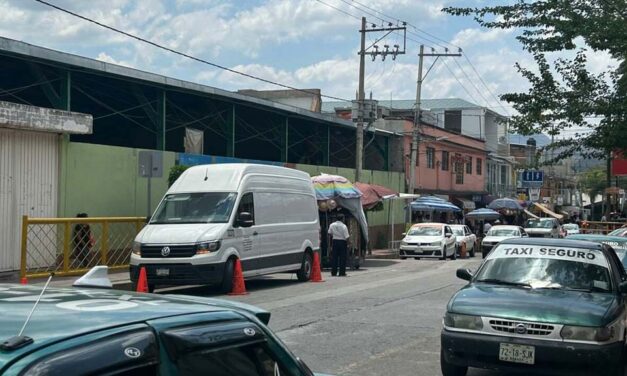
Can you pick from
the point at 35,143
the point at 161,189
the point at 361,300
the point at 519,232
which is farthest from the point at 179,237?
the point at 519,232

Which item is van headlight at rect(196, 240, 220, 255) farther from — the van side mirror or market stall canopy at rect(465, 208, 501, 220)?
market stall canopy at rect(465, 208, 501, 220)

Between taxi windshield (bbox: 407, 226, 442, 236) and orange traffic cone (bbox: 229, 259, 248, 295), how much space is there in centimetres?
1821

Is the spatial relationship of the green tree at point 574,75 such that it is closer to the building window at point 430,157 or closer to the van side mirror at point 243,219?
the van side mirror at point 243,219

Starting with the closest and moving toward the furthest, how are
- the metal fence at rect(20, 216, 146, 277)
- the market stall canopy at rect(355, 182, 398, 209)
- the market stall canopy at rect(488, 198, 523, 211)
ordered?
the metal fence at rect(20, 216, 146, 277) < the market stall canopy at rect(355, 182, 398, 209) < the market stall canopy at rect(488, 198, 523, 211)

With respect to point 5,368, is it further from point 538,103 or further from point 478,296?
point 538,103

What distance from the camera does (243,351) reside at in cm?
291

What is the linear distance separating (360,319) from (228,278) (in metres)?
4.20

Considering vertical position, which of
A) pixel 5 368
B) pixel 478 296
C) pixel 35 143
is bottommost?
pixel 478 296

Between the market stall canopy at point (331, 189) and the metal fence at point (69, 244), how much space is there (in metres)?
6.24

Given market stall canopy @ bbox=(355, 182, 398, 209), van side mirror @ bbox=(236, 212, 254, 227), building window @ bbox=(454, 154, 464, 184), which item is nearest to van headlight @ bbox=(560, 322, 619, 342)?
van side mirror @ bbox=(236, 212, 254, 227)

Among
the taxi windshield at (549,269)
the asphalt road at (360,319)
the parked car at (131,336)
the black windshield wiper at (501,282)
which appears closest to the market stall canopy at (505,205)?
the asphalt road at (360,319)

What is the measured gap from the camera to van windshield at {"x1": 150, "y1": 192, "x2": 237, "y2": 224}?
15672 millimetres

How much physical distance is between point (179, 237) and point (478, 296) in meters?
8.30

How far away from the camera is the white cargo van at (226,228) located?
1481cm
